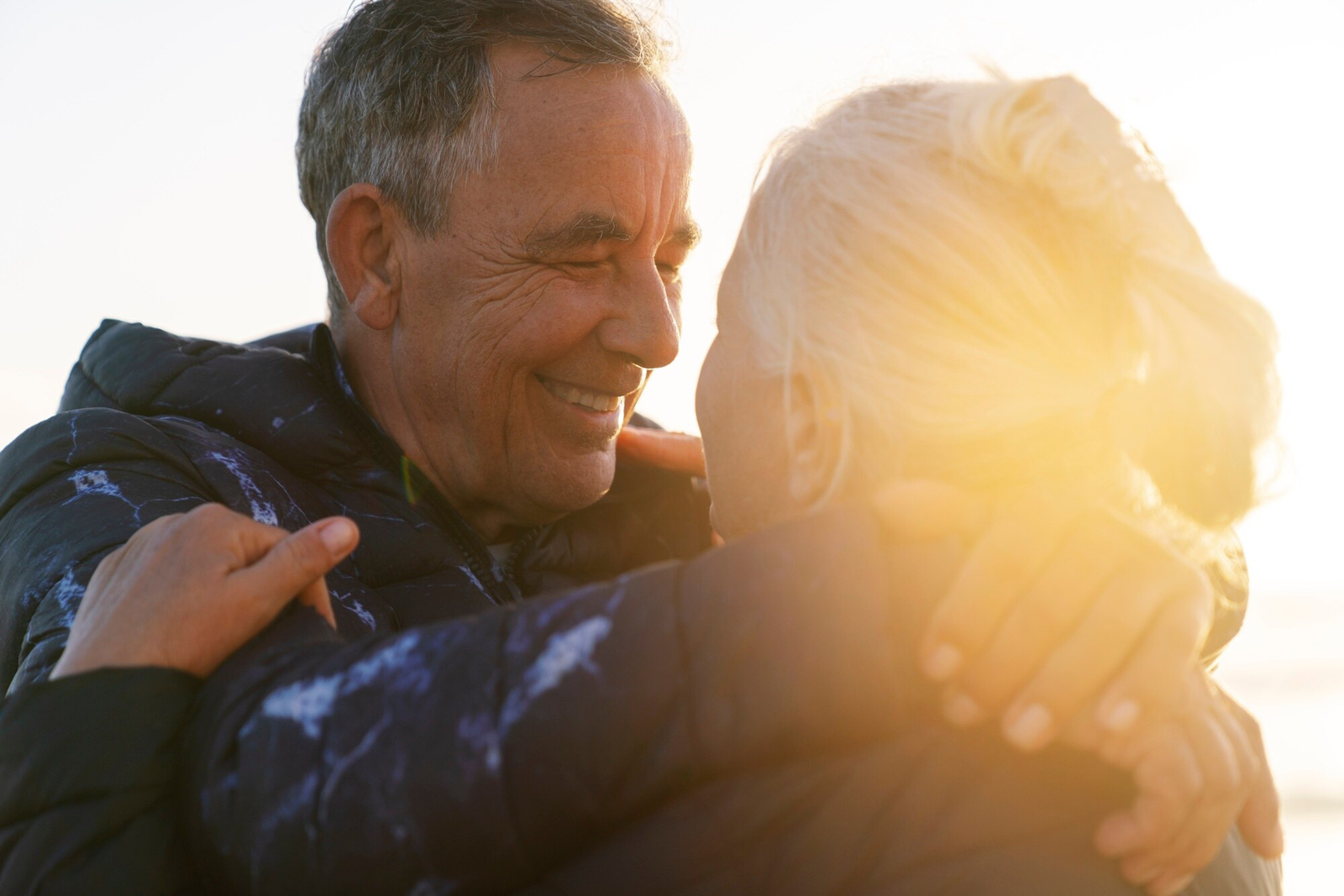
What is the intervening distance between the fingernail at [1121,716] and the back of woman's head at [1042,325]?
31 cm

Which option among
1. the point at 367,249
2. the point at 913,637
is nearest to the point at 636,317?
the point at 367,249

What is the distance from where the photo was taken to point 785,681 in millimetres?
1153

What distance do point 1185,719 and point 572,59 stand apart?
2.33 m

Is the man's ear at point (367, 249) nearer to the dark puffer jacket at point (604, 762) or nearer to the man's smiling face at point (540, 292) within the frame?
the man's smiling face at point (540, 292)

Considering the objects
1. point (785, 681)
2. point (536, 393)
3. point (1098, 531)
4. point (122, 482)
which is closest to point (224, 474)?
point (122, 482)

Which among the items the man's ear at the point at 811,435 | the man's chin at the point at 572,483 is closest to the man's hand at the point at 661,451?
the man's chin at the point at 572,483

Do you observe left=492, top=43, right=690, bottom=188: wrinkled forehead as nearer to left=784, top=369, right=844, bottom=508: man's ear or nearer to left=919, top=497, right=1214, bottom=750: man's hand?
left=784, top=369, right=844, bottom=508: man's ear

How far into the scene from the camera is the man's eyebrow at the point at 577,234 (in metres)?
2.85

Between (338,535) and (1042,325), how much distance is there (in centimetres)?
102

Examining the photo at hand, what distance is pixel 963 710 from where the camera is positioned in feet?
3.95

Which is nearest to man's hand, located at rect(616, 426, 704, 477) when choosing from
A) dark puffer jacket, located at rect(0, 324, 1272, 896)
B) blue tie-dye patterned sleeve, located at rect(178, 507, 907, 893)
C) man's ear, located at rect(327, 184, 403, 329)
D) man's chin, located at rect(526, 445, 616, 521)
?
man's chin, located at rect(526, 445, 616, 521)

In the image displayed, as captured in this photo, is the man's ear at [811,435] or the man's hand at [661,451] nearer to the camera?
the man's ear at [811,435]

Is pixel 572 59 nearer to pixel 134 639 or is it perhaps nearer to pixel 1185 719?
pixel 134 639

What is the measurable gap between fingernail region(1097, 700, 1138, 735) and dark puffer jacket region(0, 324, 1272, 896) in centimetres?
11
